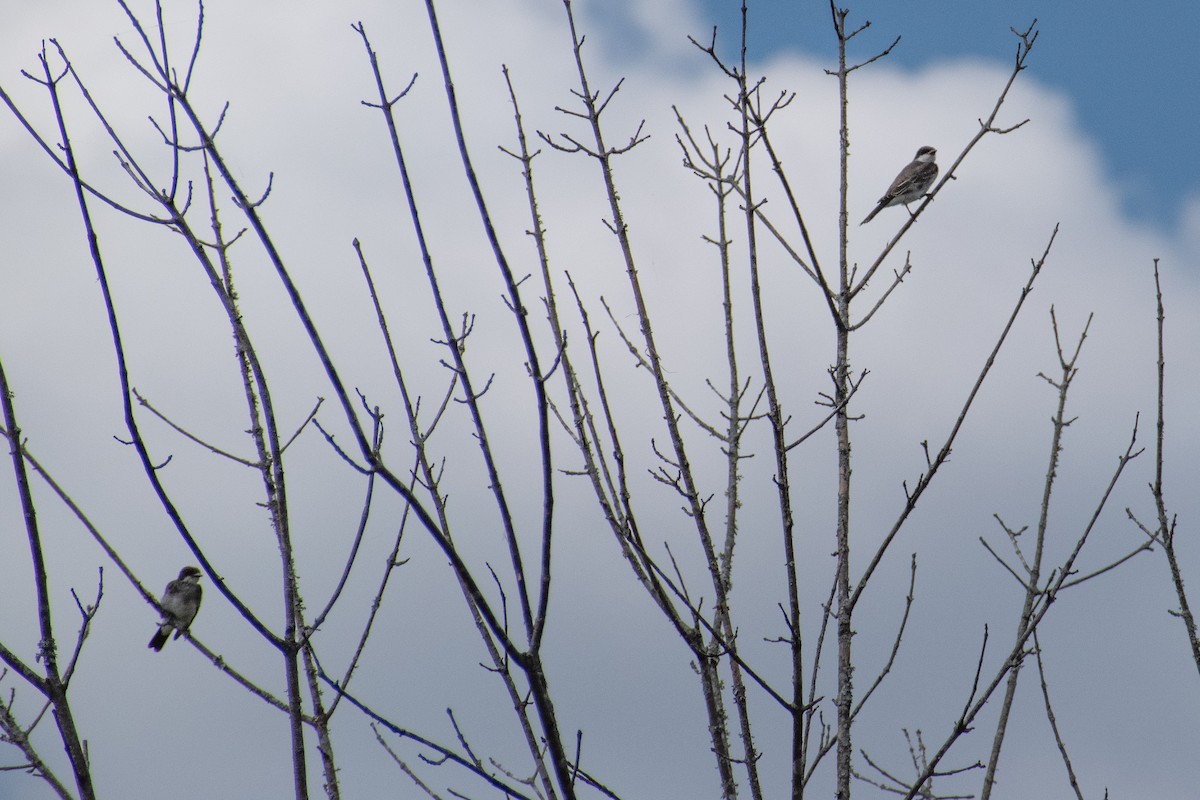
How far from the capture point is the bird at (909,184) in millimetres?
14219

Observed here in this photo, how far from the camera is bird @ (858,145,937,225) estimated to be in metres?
14.2

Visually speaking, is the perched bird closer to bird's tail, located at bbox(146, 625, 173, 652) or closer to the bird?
bird's tail, located at bbox(146, 625, 173, 652)

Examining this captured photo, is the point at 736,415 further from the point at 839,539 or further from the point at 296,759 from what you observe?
the point at 296,759

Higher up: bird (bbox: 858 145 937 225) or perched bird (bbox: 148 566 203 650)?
bird (bbox: 858 145 937 225)

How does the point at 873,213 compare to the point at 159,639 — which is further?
the point at 873,213

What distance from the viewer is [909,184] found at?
14141 millimetres

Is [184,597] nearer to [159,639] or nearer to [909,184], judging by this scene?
[159,639]

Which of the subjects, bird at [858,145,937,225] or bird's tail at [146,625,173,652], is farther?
bird at [858,145,937,225]

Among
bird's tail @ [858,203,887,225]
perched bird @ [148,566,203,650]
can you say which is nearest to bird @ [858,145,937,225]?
bird's tail @ [858,203,887,225]

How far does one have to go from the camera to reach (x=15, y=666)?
266 centimetres

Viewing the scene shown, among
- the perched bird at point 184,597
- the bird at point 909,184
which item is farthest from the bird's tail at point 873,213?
the perched bird at point 184,597

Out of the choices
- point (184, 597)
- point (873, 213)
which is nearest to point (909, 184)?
point (873, 213)

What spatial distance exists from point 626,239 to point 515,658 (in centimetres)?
243

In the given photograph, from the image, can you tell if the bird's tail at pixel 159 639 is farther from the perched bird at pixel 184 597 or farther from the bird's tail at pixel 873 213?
the bird's tail at pixel 873 213
